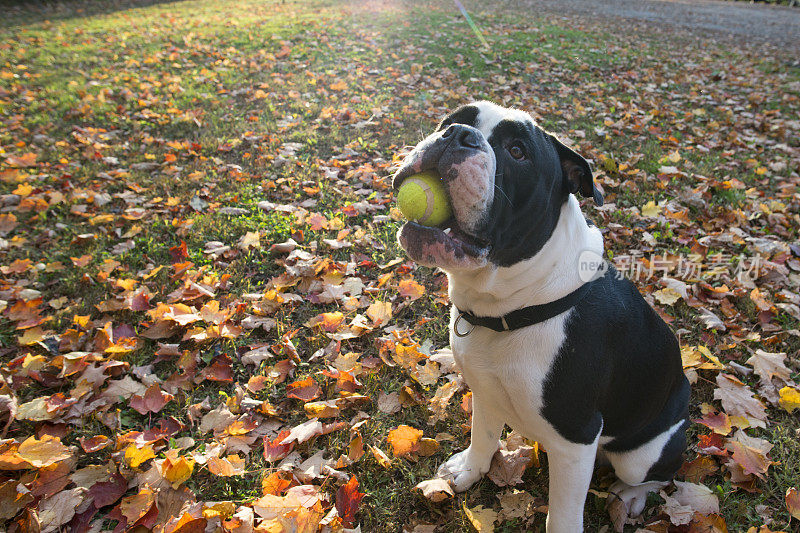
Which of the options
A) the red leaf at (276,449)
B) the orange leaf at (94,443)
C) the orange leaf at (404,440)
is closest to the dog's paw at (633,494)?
the orange leaf at (404,440)

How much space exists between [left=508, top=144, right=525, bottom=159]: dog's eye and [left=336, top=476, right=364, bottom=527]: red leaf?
165 cm

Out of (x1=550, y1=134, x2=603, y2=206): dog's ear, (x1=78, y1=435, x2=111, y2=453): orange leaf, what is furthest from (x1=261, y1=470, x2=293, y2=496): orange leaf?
(x1=550, y1=134, x2=603, y2=206): dog's ear

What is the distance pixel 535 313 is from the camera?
1857 millimetres

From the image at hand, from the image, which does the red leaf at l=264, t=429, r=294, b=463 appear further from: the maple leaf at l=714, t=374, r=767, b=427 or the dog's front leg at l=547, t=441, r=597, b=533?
the maple leaf at l=714, t=374, r=767, b=427

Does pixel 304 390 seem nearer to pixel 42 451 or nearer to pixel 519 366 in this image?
pixel 42 451

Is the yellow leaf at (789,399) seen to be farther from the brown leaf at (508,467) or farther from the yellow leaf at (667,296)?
the brown leaf at (508,467)

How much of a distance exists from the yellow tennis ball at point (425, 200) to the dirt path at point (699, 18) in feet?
45.2

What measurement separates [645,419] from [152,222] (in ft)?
13.8

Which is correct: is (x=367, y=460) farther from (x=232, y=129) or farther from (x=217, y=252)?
(x=232, y=129)

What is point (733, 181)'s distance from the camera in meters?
5.00

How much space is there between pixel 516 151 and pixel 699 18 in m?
→ 17.9

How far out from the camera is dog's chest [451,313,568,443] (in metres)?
1.83

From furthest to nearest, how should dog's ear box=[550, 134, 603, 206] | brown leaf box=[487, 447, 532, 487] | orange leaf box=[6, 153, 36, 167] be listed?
orange leaf box=[6, 153, 36, 167], brown leaf box=[487, 447, 532, 487], dog's ear box=[550, 134, 603, 206]

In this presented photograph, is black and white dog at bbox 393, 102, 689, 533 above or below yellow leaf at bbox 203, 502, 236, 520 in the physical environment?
above
